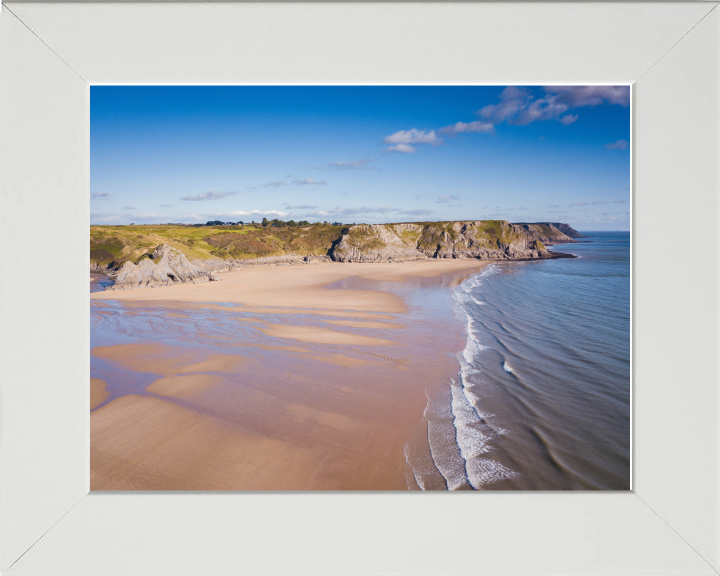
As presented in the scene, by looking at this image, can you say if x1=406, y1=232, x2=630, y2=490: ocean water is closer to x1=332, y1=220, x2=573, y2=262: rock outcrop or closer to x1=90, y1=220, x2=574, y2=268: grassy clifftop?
x1=90, y1=220, x2=574, y2=268: grassy clifftop

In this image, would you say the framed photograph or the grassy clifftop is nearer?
the framed photograph

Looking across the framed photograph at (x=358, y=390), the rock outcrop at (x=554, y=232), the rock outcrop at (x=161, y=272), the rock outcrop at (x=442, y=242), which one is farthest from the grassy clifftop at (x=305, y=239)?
the framed photograph at (x=358, y=390)

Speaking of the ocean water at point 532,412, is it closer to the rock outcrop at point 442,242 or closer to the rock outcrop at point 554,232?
the rock outcrop at point 442,242

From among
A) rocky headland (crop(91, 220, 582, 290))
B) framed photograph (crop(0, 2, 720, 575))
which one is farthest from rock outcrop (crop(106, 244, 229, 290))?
framed photograph (crop(0, 2, 720, 575))

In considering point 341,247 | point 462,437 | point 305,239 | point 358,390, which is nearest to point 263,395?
point 358,390

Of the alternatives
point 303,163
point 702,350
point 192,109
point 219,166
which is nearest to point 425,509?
point 702,350

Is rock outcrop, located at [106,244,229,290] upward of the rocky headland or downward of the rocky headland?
downward

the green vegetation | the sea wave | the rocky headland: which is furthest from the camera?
the green vegetation
